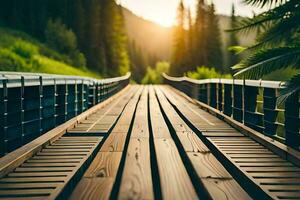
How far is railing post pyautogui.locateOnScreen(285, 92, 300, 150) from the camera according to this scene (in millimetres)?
6203

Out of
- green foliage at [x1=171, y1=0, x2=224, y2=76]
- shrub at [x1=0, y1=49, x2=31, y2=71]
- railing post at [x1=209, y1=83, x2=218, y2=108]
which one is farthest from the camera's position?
green foliage at [x1=171, y1=0, x2=224, y2=76]

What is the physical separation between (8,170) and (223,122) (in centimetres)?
648

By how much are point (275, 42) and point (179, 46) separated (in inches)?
2945

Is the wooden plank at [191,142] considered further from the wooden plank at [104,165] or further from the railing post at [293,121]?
the railing post at [293,121]

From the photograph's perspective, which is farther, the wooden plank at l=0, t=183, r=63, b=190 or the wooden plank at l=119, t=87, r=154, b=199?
the wooden plank at l=0, t=183, r=63, b=190

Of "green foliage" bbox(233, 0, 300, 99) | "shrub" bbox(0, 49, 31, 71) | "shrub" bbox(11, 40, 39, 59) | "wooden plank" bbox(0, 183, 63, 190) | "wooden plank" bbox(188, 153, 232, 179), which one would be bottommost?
"wooden plank" bbox(0, 183, 63, 190)

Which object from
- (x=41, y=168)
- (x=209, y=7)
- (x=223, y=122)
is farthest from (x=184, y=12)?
(x=41, y=168)

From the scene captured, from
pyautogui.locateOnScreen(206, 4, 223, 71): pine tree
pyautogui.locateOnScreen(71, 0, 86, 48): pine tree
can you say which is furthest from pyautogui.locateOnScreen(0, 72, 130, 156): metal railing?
pyautogui.locateOnScreen(206, 4, 223, 71): pine tree

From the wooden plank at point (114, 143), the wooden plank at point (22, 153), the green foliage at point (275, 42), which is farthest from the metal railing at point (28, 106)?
the green foliage at point (275, 42)

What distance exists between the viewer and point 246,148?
21.6 feet

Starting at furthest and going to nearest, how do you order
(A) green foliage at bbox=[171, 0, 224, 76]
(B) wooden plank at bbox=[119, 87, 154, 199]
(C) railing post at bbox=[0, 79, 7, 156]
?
(A) green foliage at bbox=[171, 0, 224, 76] → (C) railing post at bbox=[0, 79, 7, 156] → (B) wooden plank at bbox=[119, 87, 154, 199]

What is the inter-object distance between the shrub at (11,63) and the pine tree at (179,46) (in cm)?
4015

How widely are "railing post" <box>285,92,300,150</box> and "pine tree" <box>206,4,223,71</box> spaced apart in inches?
2639

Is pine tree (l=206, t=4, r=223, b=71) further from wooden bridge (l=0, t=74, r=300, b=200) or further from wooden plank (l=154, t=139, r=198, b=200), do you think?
wooden plank (l=154, t=139, r=198, b=200)
